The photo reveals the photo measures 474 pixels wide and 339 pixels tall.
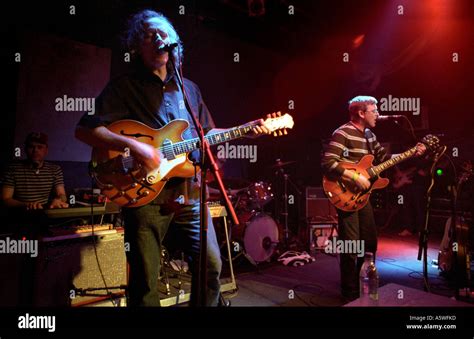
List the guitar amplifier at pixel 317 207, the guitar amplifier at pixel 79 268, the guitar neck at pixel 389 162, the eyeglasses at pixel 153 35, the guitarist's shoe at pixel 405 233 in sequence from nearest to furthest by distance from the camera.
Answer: the eyeglasses at pixel 153 35
the guitar amplifier at pixel 79 268
the guitar neck at pixel 389 162
the guitar amplifier at pixel 317 207
the guitarist's shoe at pixel 405 233

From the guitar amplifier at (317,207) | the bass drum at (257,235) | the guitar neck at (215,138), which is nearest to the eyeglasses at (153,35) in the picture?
the guitar neck at (215,138)

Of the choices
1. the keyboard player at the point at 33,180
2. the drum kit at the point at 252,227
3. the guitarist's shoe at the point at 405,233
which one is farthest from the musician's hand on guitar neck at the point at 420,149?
the guitarist's shoe at the point at 405,233

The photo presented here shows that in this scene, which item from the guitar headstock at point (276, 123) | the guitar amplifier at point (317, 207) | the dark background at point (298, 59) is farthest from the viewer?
the guitar amplifier at point (317, 207)

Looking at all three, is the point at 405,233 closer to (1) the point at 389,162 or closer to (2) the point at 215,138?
(1) the point at 389,162

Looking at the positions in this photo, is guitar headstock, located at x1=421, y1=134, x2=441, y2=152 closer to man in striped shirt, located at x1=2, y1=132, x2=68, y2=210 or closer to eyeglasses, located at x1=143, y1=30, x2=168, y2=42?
eyeglasses, located at x1=143, y1=30, x2=168, y2=42

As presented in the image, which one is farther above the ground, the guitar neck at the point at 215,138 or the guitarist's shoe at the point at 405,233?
the guitar neck at the point at 215,138

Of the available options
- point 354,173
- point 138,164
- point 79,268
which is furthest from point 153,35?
point 354,173

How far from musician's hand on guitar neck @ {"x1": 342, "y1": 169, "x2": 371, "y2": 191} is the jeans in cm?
212

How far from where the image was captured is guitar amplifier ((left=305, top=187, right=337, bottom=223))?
656 centimetres

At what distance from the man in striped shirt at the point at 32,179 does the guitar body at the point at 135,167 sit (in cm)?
199

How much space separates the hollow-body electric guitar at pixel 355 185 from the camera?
362 centimetres

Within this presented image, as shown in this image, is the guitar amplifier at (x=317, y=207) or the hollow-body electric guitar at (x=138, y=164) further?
the guitar amplifier at (x=317, y=207)

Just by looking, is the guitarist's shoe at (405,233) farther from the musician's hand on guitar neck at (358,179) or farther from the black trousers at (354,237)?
the musician's hand on guitar neck at (358,179)

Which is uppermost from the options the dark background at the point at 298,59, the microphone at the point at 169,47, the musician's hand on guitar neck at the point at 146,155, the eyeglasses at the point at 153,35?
the dark background at the point at 298,59
